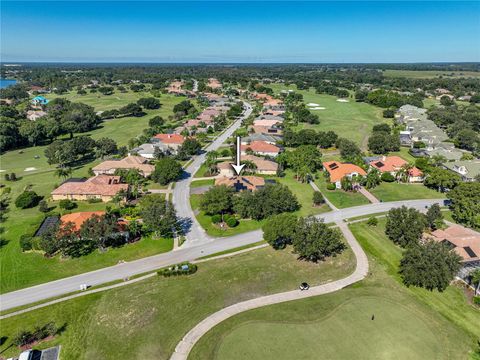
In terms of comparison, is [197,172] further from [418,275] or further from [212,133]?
[418,275]

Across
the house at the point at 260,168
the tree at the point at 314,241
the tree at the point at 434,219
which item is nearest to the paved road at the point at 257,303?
the tree at the point at 314,241

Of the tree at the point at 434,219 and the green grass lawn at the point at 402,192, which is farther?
the green grass lawn at the point at 402,192

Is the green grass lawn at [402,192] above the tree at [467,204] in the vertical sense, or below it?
below

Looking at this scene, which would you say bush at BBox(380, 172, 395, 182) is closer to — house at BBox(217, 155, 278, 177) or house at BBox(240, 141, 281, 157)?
house at BBox(217, 155, 278, 177)

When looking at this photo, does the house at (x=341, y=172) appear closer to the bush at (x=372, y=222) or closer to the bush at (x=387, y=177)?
the bush at (x=387, y=177)

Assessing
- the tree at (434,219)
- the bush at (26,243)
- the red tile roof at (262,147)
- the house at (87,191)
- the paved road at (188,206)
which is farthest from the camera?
the red tile roof at (262,147)

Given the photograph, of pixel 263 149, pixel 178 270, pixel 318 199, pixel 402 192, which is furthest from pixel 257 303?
pixel 263 149

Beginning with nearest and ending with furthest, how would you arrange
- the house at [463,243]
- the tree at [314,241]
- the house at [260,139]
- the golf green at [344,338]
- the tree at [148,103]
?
the golf green at [344,338], the house at [463,243], the tree at [314,241], the house at [260,139], the tree at [148,103]
